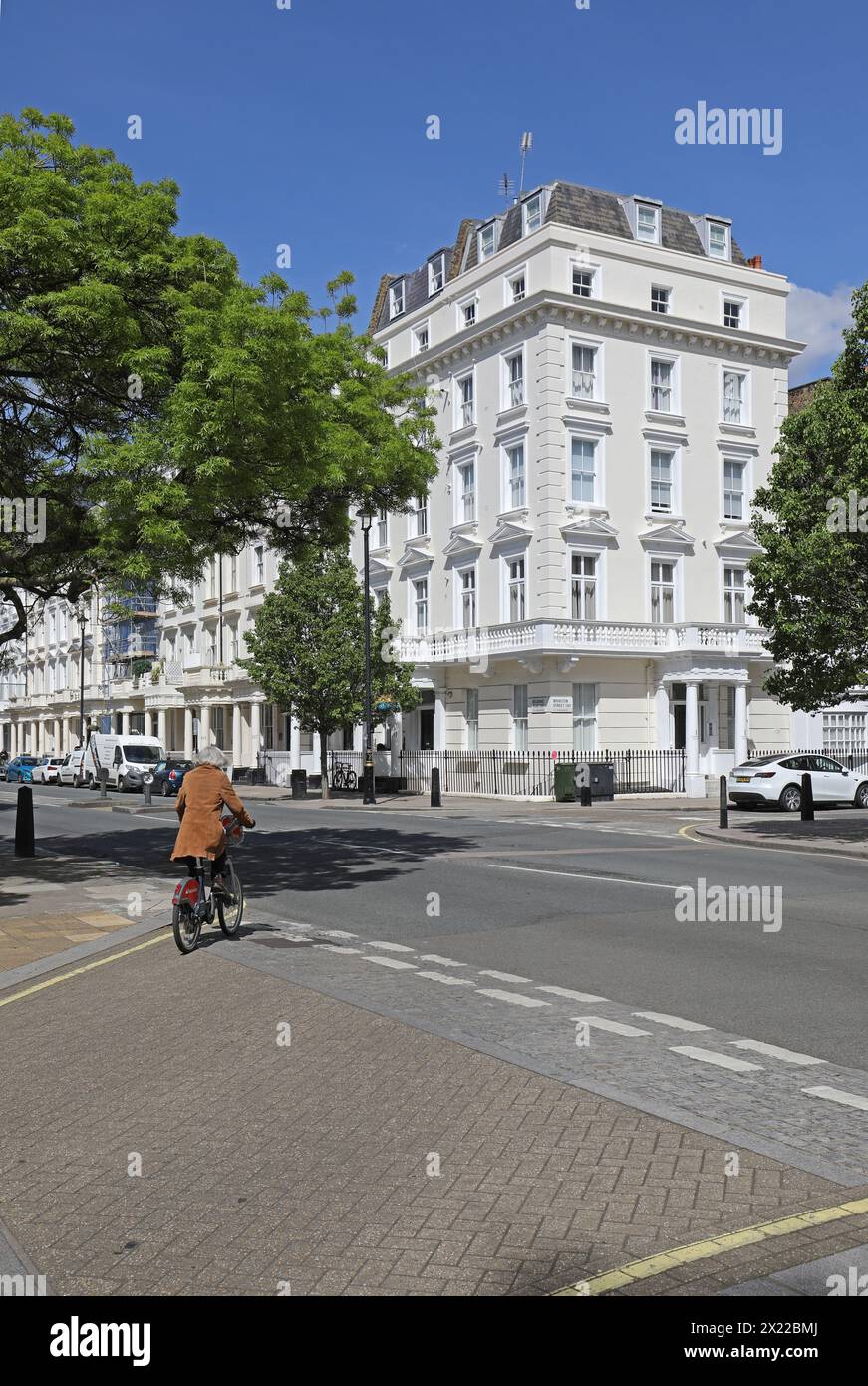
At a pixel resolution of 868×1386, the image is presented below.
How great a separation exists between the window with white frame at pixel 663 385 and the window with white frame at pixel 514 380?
16.0 ft

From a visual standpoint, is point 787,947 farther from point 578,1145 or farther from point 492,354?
point 492,354

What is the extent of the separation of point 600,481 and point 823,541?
804 inches

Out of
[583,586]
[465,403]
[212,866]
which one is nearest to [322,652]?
[583,586]

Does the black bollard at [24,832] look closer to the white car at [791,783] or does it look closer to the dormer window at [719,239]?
the white car at [791,783]

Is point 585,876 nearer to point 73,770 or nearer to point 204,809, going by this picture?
point 204,809

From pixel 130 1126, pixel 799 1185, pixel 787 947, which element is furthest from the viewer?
pixel 787 947

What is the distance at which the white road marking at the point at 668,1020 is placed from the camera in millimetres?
7348

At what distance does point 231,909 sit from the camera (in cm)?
1100

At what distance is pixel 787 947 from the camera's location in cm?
1019

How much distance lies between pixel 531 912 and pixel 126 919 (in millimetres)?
4071

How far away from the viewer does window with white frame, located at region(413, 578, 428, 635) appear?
46344 mm

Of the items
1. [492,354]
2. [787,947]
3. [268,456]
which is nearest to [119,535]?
[268,456]

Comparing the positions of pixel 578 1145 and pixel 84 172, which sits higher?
Answer: pixel 84 172

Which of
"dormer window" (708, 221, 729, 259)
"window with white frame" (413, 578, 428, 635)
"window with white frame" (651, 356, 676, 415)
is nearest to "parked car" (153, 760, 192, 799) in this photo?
"window with white frame" (413, 578, 428, 635)
